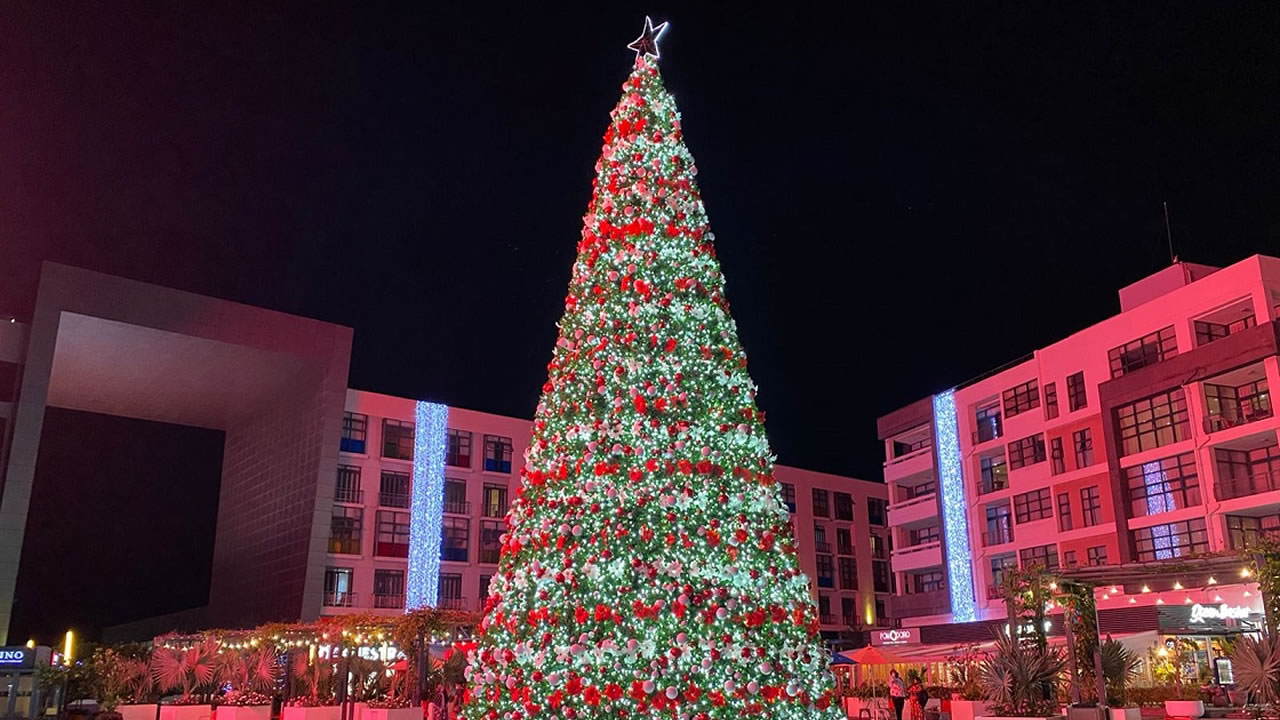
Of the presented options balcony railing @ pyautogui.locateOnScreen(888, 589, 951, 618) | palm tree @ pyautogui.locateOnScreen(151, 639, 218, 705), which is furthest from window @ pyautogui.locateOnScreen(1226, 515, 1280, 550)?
palm tree @ pyautogui.locateOnScreen(151, 639, 218, 705)

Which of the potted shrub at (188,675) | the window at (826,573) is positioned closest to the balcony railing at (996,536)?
the window at (826,573)

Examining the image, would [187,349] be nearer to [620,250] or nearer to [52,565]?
[52,565]

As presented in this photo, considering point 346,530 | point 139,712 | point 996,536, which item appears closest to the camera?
point 139,712

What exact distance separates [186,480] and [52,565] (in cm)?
800

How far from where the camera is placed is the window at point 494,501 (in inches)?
2151

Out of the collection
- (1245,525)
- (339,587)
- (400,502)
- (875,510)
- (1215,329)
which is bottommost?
(339,587)

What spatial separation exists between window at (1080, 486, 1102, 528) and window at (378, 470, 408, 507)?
107 ft

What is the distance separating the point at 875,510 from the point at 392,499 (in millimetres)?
39352

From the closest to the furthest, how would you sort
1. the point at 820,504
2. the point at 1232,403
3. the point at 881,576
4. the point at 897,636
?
the point at 1232,403 → the point at 897,636 → the point at 820,504 → the point at 881,576

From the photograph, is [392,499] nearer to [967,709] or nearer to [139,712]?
[139,712]

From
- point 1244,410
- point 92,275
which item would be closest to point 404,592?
point 92,275

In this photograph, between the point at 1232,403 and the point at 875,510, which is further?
the point at 875,510

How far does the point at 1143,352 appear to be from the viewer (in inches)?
1494

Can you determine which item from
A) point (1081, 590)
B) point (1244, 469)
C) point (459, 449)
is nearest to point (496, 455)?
point (459, 449)
